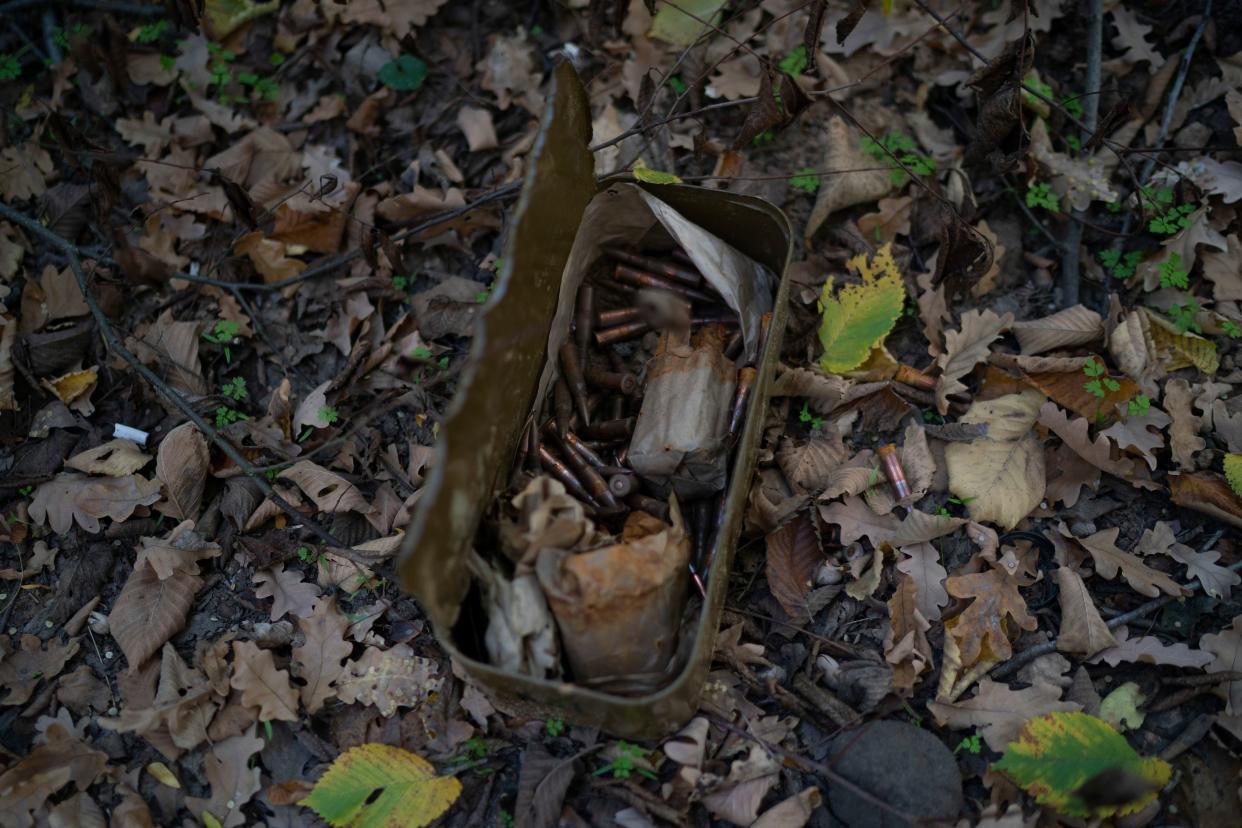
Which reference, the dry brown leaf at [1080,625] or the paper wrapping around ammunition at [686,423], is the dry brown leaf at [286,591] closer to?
the paper wrapping around ammunition at [686,423]

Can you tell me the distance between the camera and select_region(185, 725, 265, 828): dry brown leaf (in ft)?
10.0

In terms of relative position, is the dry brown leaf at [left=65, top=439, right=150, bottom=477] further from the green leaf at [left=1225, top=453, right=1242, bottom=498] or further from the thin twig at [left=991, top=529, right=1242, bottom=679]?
the green leaf at [left=1225, top=453, right=1242, bottom=498]

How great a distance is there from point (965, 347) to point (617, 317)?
1.54m

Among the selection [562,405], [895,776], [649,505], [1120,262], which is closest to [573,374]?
[562,405]

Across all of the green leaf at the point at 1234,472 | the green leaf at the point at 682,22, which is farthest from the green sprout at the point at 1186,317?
the green leaf at the point at 682,22

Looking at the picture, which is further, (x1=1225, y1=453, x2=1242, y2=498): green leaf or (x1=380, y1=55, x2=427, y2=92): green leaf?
(x1=380, y1=55, x2=427, y2=92): green leaf

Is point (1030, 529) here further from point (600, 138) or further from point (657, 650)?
point (600, 138)

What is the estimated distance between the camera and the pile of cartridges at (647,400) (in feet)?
11.0

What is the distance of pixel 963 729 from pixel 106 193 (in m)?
4.08

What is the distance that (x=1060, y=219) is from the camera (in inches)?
159

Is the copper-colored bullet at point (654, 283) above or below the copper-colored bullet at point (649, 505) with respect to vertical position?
above

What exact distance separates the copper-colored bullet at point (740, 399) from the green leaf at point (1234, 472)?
6.00 ft

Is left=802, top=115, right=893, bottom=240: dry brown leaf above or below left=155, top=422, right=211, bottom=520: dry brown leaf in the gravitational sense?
above

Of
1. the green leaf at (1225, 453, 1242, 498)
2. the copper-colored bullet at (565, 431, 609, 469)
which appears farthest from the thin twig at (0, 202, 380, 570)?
the green leaf at (1225, 453, 1242, 498)
